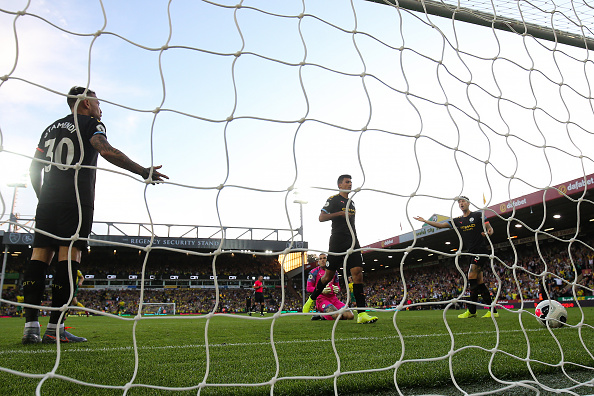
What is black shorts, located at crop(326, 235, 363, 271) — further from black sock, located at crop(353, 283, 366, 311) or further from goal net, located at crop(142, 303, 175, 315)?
goal net, located at crop(142, 303, 175, 315)

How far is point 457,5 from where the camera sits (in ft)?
10.3

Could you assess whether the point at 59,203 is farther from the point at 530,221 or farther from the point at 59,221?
the point at 530,221

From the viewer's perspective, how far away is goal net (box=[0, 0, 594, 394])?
1837 mm

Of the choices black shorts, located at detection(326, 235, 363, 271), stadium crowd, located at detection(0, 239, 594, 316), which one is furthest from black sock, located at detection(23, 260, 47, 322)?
stadium crowd, located at detection(0, 239, 594, 316)

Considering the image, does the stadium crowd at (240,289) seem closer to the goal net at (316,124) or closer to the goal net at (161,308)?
the goal net at (161,308)

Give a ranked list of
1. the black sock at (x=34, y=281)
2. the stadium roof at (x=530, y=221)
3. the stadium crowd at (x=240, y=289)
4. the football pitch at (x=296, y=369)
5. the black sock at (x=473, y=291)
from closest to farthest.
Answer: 1. the football pitch at (x=296, y=369)
2. the black sock at (x=34, y=281)
3. the black sock at (x=473, y=291)
4. the stadium roof at (x=530, y=221)
5. the stadium crowd at (x=240, y=289)

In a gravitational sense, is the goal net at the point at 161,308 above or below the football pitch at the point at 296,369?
below

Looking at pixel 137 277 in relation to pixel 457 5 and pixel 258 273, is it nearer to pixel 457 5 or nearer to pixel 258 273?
pixel 258 273

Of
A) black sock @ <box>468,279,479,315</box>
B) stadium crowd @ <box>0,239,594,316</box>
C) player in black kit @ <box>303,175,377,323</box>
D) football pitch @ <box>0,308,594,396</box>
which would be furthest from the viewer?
stadium crowd @ <box>0,239,594,316</box>

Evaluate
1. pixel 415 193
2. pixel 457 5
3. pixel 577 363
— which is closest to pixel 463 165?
pixel 415 193

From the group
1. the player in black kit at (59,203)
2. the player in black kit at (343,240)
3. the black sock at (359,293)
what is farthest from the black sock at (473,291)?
the player in black kit at (59,203)

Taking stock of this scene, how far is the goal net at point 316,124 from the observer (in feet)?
6.03

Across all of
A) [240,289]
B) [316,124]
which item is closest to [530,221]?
[316,124]

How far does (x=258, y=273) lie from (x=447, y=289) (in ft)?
53.5
